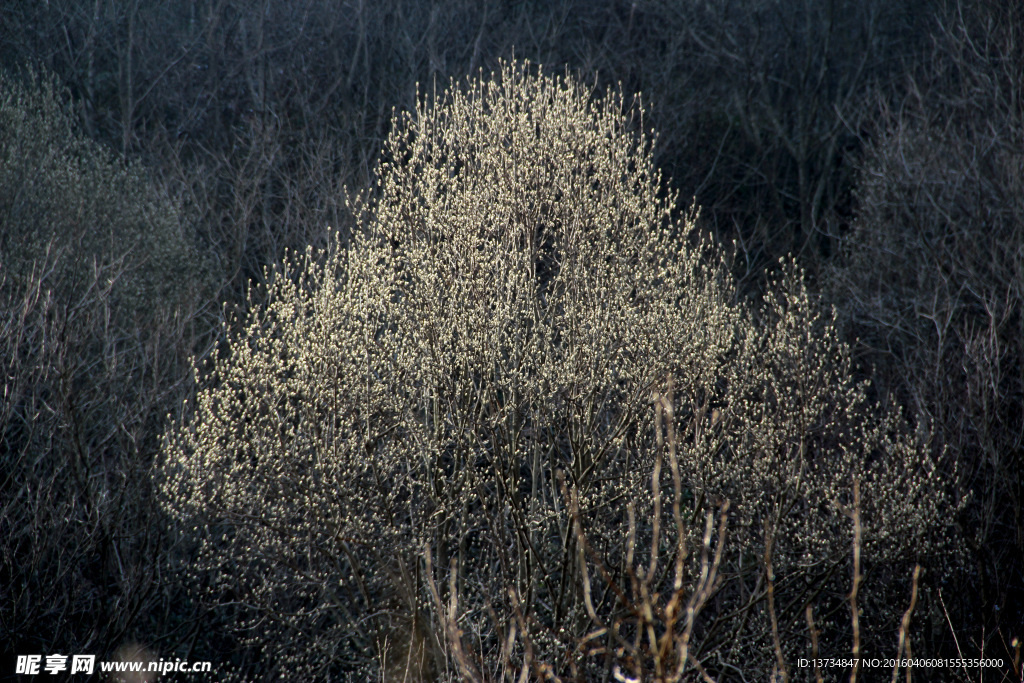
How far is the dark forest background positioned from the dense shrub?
7 cm

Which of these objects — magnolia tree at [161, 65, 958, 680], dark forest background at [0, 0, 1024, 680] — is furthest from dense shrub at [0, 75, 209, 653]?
magnolia tree at [161, 65, 958, 680]

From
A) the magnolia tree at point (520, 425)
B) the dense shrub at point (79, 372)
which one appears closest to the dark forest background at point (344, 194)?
the dense shrub at point (79, 372)

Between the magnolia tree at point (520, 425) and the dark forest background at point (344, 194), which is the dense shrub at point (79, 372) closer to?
the dark forest background at point (344, 194)

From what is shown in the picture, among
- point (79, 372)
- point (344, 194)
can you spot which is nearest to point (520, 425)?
point (79, 372)

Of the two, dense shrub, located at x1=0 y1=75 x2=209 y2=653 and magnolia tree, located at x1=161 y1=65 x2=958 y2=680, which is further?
dense shrub, located at x1=0 y1=75 x2=209 y2=653

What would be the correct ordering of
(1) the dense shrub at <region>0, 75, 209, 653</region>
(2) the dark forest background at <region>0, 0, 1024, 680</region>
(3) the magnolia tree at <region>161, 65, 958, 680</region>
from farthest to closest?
(2) the dark forest background at <region>0, 0, 1024, 680</region>
(1) the dense shrub at <region>0, 75, 209, 653</region>
(3) the magnolia tree at <region>161, 65, 958, 680</region>

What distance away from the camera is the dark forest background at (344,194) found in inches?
520

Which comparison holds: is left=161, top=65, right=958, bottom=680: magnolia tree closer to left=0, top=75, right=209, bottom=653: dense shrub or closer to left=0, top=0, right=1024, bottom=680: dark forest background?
left=0, top=75, right=209, bottom=653: dense shrub

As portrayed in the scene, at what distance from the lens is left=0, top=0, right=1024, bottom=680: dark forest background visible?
13.2 metres

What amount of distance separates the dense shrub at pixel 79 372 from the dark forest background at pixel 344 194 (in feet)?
0.22

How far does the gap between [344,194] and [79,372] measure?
688cm

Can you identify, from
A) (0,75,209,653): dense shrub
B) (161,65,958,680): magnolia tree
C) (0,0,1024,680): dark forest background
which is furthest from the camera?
(0,0,1024,680): dark forest background

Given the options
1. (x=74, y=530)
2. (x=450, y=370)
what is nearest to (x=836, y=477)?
(x=450, y=370)

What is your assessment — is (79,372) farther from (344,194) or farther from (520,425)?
(520,425)
